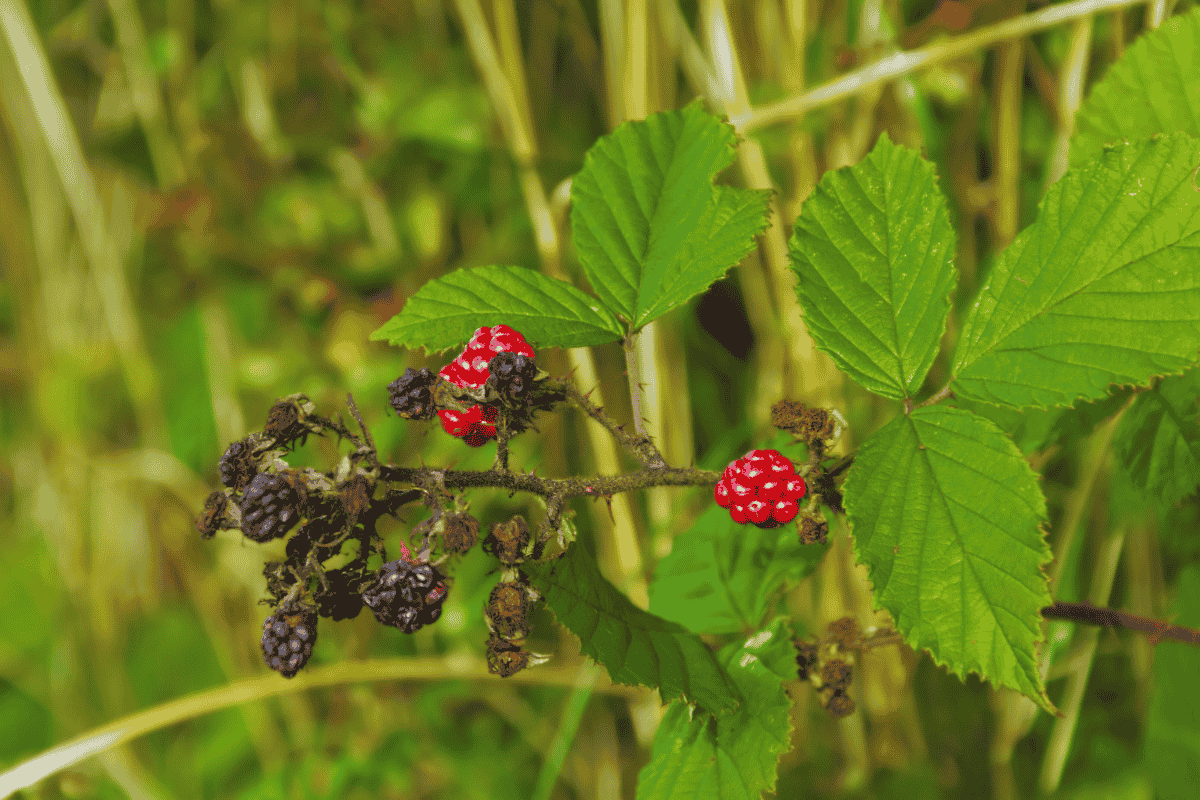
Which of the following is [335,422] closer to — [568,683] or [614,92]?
[568,683]

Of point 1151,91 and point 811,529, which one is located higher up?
point 1151,91

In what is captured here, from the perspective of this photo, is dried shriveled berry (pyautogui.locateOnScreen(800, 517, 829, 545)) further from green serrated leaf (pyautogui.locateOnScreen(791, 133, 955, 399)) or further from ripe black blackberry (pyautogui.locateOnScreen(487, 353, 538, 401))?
ripe black blackberry (pyautogui.locateOnScreen(487, 353, 538, 401))

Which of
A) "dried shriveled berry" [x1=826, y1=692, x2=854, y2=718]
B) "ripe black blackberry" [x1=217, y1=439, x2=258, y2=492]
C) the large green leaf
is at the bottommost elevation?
the large green leaf

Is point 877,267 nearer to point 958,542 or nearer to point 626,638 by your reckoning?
point 958,542

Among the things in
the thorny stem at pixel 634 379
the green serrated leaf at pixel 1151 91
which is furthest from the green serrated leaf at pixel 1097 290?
the thorny stem at pixel 634 379

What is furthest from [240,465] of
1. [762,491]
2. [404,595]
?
[762,491]

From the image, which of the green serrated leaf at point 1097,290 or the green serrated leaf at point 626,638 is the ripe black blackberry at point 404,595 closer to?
the green serrated leaf at point 626,638

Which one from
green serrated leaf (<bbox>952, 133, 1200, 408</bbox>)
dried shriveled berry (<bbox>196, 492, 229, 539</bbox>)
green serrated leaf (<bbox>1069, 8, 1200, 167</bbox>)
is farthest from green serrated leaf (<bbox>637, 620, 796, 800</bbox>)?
green serrated leaf (<bbox>1069, 8, 1200, 167</bbox>)
